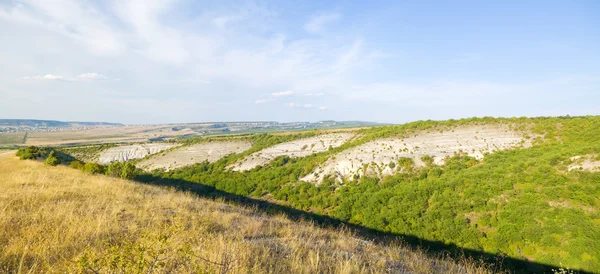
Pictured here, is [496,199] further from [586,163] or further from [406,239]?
[406,239]

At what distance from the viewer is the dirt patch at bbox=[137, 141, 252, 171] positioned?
186 feet

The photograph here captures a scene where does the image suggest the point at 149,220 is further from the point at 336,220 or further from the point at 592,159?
the point at 592,159

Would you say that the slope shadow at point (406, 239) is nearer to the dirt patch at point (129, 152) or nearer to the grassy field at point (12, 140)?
the dirt patch at point (129, 152)

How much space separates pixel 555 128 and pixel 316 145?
114 feet

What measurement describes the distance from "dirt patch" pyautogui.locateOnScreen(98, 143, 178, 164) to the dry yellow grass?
2623 inches

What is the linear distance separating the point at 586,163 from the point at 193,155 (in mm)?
61110

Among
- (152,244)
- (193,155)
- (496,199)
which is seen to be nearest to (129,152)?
(193,155)

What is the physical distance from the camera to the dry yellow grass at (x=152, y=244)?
3564 mm

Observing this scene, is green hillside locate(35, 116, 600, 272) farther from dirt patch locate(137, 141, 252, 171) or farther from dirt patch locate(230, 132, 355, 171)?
dirt patch locate(137, 141, 252, 171)

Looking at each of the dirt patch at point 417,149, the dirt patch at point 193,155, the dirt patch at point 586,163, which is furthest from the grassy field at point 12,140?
the dirt patch at point 586,163

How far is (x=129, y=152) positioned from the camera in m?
68.3

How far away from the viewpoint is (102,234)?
534 centimetres

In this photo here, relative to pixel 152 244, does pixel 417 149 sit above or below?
below

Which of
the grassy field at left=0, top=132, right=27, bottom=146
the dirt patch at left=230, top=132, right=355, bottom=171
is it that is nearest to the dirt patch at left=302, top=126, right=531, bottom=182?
the dirt patch at left=230, top=132, right=355, bottom=171
